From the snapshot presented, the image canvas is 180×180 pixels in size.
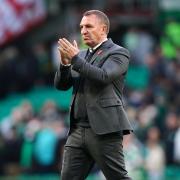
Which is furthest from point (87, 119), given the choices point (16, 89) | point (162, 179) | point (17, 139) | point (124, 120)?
point (16, 89)

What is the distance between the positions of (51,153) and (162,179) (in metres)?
1.93

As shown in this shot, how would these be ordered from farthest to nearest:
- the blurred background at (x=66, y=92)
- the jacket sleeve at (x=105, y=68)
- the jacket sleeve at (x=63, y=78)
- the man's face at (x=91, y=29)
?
the blurred background at (x=66, y=92) < the jacket sleeve at (x=63, y=78) < the man's face at (x=91, y=29) < the jacket sleeve at (x=105, y=68)

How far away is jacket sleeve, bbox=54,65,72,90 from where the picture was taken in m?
8.56

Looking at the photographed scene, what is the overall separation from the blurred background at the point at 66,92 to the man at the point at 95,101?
4.93 meters

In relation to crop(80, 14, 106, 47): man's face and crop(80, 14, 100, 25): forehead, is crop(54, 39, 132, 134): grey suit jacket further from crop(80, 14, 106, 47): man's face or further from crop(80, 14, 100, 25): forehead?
crop(80, 14, 100, 25): forehead

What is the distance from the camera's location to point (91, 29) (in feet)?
27.6

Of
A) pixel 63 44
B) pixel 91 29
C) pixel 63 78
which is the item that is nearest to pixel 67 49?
pixel 63 44

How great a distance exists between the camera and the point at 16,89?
19.0 meters

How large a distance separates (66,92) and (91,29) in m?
10.0

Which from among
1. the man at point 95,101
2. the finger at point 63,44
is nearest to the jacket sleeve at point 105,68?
the man at point 95,101

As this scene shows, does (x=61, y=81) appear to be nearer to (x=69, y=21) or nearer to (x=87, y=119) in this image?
(x=87, y=119)

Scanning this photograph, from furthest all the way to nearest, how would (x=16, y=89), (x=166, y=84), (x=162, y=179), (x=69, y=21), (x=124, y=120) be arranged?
1. (x=69, y=21)
2. (x=16, y=89)
3. (x=166, y=84)
4. (x=162, y=179)
5. (x=124, y=120)

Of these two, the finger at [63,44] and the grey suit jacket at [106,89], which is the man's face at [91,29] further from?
the finger at [63,44]

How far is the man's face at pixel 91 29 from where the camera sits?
27.5 feet
